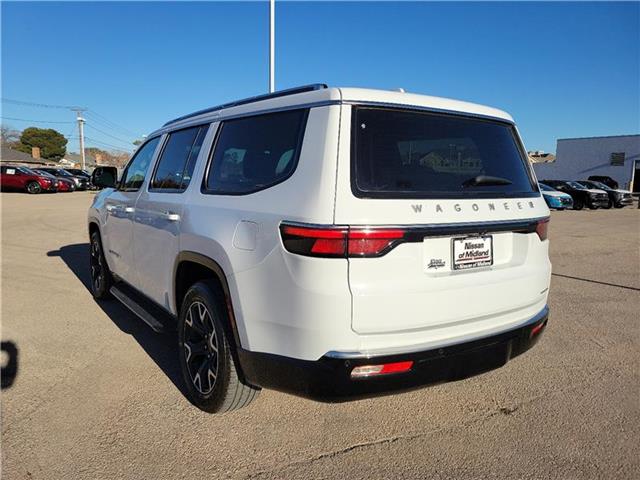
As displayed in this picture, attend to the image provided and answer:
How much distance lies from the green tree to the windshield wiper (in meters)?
101

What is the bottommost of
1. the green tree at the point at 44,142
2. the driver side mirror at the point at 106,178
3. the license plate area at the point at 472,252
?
the license plate area at the point at 472,252

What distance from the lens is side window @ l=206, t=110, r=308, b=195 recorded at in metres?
2.43

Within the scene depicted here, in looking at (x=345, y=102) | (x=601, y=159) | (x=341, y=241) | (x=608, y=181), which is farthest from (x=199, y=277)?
(x=601, y=159)

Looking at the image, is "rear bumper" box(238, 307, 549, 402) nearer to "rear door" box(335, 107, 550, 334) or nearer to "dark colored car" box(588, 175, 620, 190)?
"rear door" box(335, 107, 550, 334)

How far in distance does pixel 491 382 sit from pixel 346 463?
58.2 inches

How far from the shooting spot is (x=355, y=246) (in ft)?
6.93

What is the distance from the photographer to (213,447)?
2607 millimetres

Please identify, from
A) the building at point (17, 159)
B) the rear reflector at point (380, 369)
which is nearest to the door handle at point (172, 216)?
the rear reflector at point (380, 369)

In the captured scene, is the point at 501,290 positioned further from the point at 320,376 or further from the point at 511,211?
the point at 320,376

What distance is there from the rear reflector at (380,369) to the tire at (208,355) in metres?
0.80

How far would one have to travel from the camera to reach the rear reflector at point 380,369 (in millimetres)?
2194

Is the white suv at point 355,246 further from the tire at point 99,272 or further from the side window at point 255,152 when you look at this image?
the tire at point 99,272

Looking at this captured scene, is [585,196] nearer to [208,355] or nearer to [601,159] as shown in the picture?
[601,159]

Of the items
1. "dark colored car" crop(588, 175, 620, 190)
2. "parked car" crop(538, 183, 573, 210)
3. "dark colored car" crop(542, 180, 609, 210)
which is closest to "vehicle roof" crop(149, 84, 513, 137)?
"parked car" crop(538, 183, 573, 210)
